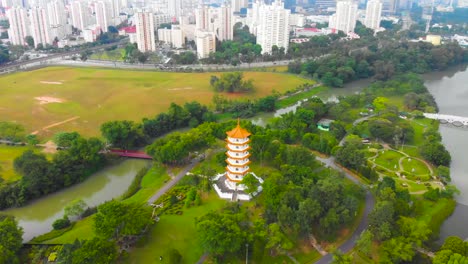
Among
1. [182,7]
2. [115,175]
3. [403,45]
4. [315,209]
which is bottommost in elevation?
[115,175]

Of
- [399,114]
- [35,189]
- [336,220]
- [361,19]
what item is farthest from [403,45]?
[35,189]

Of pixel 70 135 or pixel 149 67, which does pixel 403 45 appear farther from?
pixel 70 135

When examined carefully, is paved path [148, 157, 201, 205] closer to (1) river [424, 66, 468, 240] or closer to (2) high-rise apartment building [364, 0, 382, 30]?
(1) river [424, 66, 468, 240]

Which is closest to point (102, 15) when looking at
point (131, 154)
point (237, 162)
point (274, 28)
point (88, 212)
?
point (274, 28)

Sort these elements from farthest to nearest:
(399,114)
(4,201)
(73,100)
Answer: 1. (73,100)
2. (399,114)
3. (4,201)

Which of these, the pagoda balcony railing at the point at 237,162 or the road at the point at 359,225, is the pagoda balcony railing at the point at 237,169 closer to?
the pagoda balcony railing at the point at 237,162

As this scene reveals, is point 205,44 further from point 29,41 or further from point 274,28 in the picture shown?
point 29,41
